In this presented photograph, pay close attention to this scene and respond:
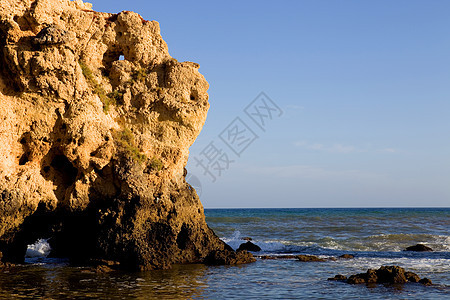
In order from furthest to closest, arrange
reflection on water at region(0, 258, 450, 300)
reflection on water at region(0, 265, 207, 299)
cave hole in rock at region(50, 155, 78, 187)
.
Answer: cave hole in rock at region(50, 155, 78, 187) → reflection on water at region(0, 258, 450, 300) → reflection on water at region(0, 265, 207, 299)

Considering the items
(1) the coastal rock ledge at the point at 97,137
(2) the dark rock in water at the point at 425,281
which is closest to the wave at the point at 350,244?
(1) the coastal rock ledge at the point at 97,137

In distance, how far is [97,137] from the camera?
1505 centimetres

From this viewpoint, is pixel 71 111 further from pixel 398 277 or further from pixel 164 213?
pixel 398 277

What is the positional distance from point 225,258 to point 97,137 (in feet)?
20.4

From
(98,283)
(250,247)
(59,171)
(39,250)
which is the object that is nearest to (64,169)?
(59,171)

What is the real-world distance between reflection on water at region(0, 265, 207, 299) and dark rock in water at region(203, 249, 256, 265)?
3.31 feet

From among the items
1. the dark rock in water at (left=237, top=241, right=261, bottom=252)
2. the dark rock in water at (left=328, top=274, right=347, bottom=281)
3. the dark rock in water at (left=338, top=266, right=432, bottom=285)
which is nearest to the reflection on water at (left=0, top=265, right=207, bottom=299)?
the dark rock in water at (left=328, top=274, right=347, bottom=281)

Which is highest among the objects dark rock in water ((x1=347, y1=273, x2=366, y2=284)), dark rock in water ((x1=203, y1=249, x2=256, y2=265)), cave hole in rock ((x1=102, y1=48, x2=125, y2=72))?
cave hole in rock ((x1=102, y1=48, x2=125, y2=72))

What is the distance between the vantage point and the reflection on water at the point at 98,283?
11.3m

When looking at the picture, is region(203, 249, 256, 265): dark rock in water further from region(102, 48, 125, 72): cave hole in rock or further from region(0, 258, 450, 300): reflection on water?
region(102, 48, 125, 72): cave hole in rock

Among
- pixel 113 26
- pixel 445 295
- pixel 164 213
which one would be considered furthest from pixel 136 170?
pixel 445 295

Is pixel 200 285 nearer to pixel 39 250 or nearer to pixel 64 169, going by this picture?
pixel 64 169

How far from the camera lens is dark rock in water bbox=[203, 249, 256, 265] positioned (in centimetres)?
1619

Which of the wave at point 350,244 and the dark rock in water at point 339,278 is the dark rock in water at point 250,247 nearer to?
the wave at point 350,244
